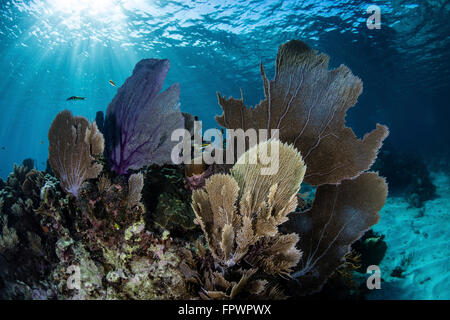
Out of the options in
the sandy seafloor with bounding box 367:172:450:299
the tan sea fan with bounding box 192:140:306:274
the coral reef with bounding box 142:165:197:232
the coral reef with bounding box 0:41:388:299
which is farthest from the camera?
the sandy seafloor with bounding box 367:172:450:299

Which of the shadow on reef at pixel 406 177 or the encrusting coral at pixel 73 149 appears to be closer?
the encrusting coral at pixel 73 149

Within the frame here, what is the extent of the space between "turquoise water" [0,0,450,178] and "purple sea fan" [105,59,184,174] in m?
9.05

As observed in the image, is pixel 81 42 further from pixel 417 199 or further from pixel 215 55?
pixel 417 199

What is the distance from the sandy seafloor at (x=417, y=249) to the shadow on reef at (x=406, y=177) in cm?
56

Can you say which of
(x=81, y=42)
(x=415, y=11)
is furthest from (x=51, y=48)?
(x=415, y=11)

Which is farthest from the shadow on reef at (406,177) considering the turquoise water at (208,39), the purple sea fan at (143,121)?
the purple sea fan at (143,121)

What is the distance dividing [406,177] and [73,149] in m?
16.6

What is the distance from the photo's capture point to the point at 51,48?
72.9 feet

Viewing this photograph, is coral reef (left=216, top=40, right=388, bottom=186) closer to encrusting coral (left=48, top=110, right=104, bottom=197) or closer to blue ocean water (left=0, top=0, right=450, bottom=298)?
encrusting coral (left=48, top=110, right=104, bottom=197)

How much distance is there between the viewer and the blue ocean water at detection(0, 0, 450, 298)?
1570 cm

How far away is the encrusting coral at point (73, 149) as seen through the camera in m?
2.59

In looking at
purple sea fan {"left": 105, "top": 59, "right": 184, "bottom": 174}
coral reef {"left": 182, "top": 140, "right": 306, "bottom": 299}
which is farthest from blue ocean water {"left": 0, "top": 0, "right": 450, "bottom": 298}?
purple sea fan {"left": 105, "top": 59, "right": 184, "bottom": 174}

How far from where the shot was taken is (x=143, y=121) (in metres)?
2.94

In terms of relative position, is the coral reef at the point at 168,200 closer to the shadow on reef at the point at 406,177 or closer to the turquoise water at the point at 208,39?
the turquoise water at the point at 208,39
